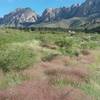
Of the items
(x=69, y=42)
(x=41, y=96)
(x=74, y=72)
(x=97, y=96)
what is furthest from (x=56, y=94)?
(x=69, y=42)

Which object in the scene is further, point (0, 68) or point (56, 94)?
point (0, 68)

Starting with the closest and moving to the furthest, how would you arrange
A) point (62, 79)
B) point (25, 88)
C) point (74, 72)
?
point (25, 88)
point (62, 79)
point (74, 72)

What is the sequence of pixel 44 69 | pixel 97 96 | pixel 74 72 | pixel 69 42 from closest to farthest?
1. pixel 97 96
2. pixel 74 72
3. pixel 44 69
4. pixel 69 42

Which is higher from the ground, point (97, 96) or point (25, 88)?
point (25, 88)

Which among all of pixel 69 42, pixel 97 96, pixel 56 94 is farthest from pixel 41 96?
pixel 69 42

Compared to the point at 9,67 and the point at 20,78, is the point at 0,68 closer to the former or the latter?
the point at 9,67

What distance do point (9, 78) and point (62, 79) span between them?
7.25ft

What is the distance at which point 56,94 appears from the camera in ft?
35.0

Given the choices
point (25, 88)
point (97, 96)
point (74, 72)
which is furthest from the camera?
point (74, 72)

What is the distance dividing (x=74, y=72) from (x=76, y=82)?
1.59 metres

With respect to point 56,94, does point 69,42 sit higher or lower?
lower

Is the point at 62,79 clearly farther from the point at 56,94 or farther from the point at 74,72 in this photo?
the point at 56,94

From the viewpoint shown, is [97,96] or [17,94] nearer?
[17,94]

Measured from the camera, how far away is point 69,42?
4219 cm
